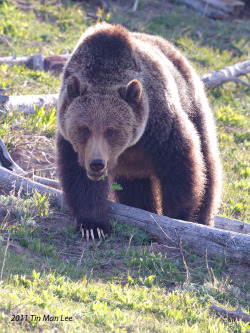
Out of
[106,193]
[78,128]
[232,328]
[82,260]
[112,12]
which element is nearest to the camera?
[232,328]

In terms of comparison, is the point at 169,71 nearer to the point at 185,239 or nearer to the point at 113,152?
the point at 113,152

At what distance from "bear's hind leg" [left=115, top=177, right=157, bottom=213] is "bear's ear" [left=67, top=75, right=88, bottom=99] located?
5.06 feet

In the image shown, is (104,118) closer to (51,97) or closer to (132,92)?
(132,92)

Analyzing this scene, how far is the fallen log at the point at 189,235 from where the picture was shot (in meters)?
4.68

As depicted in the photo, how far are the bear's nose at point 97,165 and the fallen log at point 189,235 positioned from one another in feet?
2.47

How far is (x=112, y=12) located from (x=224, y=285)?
31.0ft

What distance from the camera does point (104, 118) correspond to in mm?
4852

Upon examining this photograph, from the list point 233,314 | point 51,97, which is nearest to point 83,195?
point 233,314

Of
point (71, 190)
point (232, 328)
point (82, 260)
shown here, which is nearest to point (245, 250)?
point (232, 328)

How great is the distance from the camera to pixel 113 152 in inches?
197

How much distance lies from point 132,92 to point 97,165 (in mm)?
810

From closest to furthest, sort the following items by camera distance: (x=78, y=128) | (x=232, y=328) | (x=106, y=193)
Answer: (x=232, y=328), (x=78, y=128), (x=106, y=193)

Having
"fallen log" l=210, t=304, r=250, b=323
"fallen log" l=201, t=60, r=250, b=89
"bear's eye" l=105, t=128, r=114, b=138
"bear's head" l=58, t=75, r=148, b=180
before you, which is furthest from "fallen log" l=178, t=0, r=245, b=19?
"fallen log" l=210, t=304, r=250, b=323

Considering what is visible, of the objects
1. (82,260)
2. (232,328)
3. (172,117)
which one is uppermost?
(172,117)
